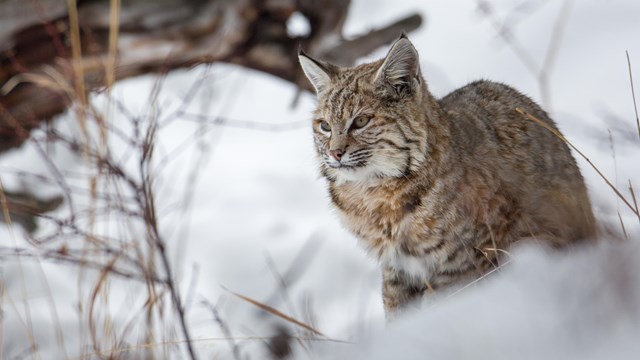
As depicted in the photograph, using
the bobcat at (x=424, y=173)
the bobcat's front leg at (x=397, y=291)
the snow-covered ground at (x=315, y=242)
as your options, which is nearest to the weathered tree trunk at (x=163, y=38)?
the snow-covered ground at (x=315, y=242)

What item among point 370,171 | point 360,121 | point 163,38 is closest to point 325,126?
point 360,121

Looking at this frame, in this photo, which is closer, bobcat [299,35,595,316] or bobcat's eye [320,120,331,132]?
bobcat [299,35,595,316]

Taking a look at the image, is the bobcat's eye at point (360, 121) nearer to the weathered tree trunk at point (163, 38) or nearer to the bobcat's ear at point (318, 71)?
the bobcat's ear at point (318, 71)

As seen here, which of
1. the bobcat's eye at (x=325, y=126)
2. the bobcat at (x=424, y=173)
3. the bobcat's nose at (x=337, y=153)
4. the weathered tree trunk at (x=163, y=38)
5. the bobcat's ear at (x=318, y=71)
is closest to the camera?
the bobcat at (x=424, y=173)

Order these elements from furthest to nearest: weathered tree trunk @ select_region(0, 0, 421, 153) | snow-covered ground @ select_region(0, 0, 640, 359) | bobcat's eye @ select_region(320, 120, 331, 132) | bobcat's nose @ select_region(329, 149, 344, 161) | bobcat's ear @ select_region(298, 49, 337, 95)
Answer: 1. weathered tree trunk @ select_region(0, 0, 421, 153)
2. bobcat's ear @ select_region(298, 49, 337, 95)
3. bobcat's eye @ select_region(320, 120, 331, 132)
4. bobcat's nose @ select_region(329, 149, 344, 161)
5. snow-covered ground @ select_region(0, 0, 640, 359)

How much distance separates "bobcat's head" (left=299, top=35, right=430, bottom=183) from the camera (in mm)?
3197

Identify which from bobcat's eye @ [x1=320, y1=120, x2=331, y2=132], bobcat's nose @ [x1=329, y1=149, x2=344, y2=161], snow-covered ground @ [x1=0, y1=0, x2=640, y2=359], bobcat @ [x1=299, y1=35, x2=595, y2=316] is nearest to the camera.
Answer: snow-covered ground @ [x1=0, y1=0, x2=640, y2=359]

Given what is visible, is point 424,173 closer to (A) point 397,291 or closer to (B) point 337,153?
(B) point 337,153

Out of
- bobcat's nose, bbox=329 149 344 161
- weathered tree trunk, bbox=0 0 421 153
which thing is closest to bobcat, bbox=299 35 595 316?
bobcat's nose, bbox=329 149 344 161

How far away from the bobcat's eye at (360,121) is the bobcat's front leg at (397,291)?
559 millimetres

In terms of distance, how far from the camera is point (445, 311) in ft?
4.67

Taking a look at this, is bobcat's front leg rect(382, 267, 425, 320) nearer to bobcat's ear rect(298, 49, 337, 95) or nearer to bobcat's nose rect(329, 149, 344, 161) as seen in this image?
bobcat's nose rect(329, 149, 344, 161)

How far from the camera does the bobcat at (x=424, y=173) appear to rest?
3.06 meters

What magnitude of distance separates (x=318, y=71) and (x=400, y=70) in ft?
1.28
